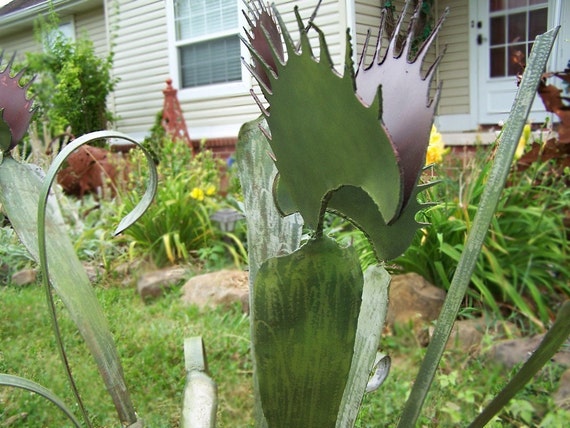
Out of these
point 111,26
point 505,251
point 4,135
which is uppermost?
point 111,26

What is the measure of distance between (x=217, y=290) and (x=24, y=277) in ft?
3.66

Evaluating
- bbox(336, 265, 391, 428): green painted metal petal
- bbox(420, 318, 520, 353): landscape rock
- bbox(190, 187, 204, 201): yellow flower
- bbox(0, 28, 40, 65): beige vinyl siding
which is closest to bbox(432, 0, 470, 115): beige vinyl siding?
bbox(336, 265, 391, 428): green painted metal petal

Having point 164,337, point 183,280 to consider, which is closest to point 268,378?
point 164,337

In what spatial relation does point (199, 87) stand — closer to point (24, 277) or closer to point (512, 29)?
point (24, 277)

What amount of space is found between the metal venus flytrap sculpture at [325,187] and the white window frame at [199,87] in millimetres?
358

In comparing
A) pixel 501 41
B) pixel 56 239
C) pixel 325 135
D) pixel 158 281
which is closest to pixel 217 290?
pixel 158 281

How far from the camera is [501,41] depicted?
1.45 m

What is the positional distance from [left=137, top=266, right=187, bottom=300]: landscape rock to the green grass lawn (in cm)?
30

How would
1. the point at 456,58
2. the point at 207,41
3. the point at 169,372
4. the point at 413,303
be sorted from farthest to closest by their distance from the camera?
the point at 413,303 → the point at 169,372 → the point at 207,41 → the point at 456,58

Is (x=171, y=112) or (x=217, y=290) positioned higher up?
(x=171, y=112)

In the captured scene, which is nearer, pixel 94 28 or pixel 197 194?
pixel 94 28

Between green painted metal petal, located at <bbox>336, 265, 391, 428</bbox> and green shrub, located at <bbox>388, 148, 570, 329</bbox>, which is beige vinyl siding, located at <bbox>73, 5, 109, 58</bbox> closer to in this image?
green painted metal petal, located at <bbox>336, 265, 391, 428</bbox>

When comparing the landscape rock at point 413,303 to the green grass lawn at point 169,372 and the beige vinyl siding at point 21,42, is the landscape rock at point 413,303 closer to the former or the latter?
the green grass lawn at point 169,372

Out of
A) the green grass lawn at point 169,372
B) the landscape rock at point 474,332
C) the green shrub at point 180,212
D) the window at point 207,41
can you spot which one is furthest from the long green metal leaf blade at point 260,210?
the green shrub at point 180,212
